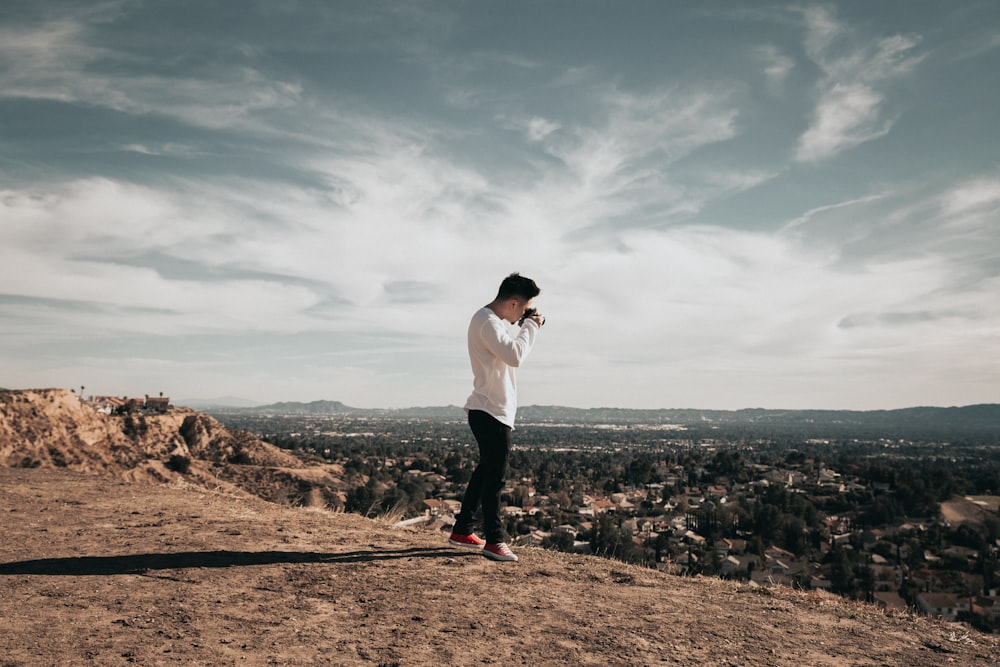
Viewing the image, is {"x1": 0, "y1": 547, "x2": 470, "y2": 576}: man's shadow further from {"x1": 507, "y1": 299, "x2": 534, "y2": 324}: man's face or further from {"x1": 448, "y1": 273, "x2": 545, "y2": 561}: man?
{"x1": 507, "y1": 299, "x2": 534, "y2": 324}: man's face

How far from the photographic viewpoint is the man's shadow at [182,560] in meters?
3.85

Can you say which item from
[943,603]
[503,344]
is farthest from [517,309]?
[943,603]

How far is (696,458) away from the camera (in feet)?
263

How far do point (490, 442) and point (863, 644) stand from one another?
2624mm

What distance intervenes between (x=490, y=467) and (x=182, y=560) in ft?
7.67

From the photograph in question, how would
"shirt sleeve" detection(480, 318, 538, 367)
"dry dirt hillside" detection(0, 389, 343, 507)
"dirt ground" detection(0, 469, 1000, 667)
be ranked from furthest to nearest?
"dry dirt hillside" detection(0, 389, 343, 507) → "shirt sleeve" detection(480, 318, 538, 367) → "dirt ground" detection(0, 469, 1000, 667)

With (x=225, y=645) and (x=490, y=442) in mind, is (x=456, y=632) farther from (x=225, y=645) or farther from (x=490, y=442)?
(x=490, y=442)

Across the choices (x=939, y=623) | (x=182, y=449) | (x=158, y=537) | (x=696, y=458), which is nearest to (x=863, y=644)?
(x=939, y=623)

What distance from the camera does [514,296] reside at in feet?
15.7

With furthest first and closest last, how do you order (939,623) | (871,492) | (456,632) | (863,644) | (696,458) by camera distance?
(696,458) → (871,492) → (939,623) → (863,644) → (456,632)

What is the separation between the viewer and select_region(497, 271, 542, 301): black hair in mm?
4801

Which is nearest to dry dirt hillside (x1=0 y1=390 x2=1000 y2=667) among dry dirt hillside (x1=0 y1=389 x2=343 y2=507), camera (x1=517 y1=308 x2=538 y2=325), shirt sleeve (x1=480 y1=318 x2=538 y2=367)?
shirt sleeve (x1=480 y1=318 x2=538 y2=367)

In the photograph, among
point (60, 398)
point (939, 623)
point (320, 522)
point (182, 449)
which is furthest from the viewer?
point (182, 449)

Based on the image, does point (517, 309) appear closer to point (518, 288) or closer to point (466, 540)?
point (518, 288)
